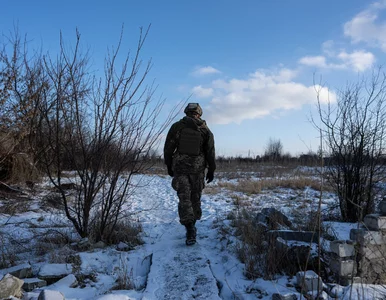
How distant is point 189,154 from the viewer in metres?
4.26

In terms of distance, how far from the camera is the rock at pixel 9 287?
2.16 metres

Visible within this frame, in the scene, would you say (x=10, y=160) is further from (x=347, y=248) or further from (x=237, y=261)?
(x=347, y=248)

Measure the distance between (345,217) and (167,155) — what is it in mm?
3395

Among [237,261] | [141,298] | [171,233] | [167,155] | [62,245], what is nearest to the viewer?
[141,298]

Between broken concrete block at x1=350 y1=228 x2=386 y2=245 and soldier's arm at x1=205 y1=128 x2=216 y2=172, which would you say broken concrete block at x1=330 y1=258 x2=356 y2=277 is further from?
soldier's arm at x1=205 y1=128 x2=216 y2=172

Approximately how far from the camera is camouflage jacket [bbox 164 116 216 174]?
168 inches

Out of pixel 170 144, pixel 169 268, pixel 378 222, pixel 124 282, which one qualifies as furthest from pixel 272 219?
pixel 124 282

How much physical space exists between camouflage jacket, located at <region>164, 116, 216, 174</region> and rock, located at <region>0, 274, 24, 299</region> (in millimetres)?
2407

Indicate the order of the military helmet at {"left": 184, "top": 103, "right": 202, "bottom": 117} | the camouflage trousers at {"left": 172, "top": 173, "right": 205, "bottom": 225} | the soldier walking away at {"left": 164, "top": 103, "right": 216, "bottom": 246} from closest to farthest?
the camouflage trousers at {"left": 172, "top": 173, "right": 205, "bottom": 225}, the soldier walking away at {"left": 164, "top": 103, "right": 216, "bottom": 246}, the military helmet at {"left": 184, "top": 103, "right": 202, "bottom": 117}

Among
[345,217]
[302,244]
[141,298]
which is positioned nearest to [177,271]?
[141,298]

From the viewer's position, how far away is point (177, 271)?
311cm

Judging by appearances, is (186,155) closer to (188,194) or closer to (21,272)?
(188,194)

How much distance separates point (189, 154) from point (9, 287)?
104 inches

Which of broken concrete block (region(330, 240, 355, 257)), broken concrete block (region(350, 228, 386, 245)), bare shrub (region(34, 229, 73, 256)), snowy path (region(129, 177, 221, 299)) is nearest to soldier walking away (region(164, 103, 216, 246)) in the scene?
snowy path (region(129, 177, 221, 299))
